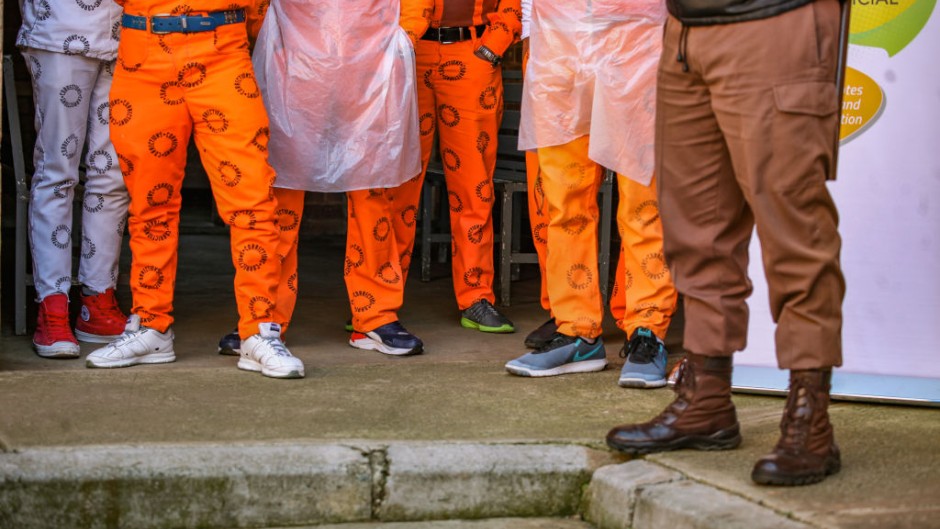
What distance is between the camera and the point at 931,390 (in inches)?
144

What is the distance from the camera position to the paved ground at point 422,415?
2881 millimetres

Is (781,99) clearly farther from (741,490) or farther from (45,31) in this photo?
(45,31)

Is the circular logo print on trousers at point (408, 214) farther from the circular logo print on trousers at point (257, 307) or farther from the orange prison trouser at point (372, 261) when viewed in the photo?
the circular logo print on trousers at point (257, 307)

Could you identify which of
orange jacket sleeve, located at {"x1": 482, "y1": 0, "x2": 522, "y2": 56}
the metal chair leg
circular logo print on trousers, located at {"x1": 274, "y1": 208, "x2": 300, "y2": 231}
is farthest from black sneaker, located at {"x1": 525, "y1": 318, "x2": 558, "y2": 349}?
the metal chair leg

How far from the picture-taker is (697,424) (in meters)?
A: 3.15

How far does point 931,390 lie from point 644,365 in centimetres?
83

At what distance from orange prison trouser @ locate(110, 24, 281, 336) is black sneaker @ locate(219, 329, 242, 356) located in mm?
296

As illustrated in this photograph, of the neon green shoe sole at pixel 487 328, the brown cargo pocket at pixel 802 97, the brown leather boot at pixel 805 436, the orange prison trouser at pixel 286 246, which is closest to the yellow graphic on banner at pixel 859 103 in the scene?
the brown cargo pocket at pixel 802 97

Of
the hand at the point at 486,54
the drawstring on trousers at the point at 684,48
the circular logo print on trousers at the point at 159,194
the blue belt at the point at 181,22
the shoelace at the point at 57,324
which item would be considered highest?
the drawstring on trousers at the point at 684,48

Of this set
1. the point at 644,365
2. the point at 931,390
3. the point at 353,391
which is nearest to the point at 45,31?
the point at 353,391

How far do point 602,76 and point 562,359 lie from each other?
0.89m

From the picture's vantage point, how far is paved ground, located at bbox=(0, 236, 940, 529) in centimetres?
288

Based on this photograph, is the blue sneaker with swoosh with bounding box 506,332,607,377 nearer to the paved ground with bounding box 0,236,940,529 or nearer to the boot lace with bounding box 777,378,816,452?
the paved ground with bounding box 0,236,940,529

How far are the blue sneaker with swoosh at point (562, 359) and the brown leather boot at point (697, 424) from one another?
2.69ft
